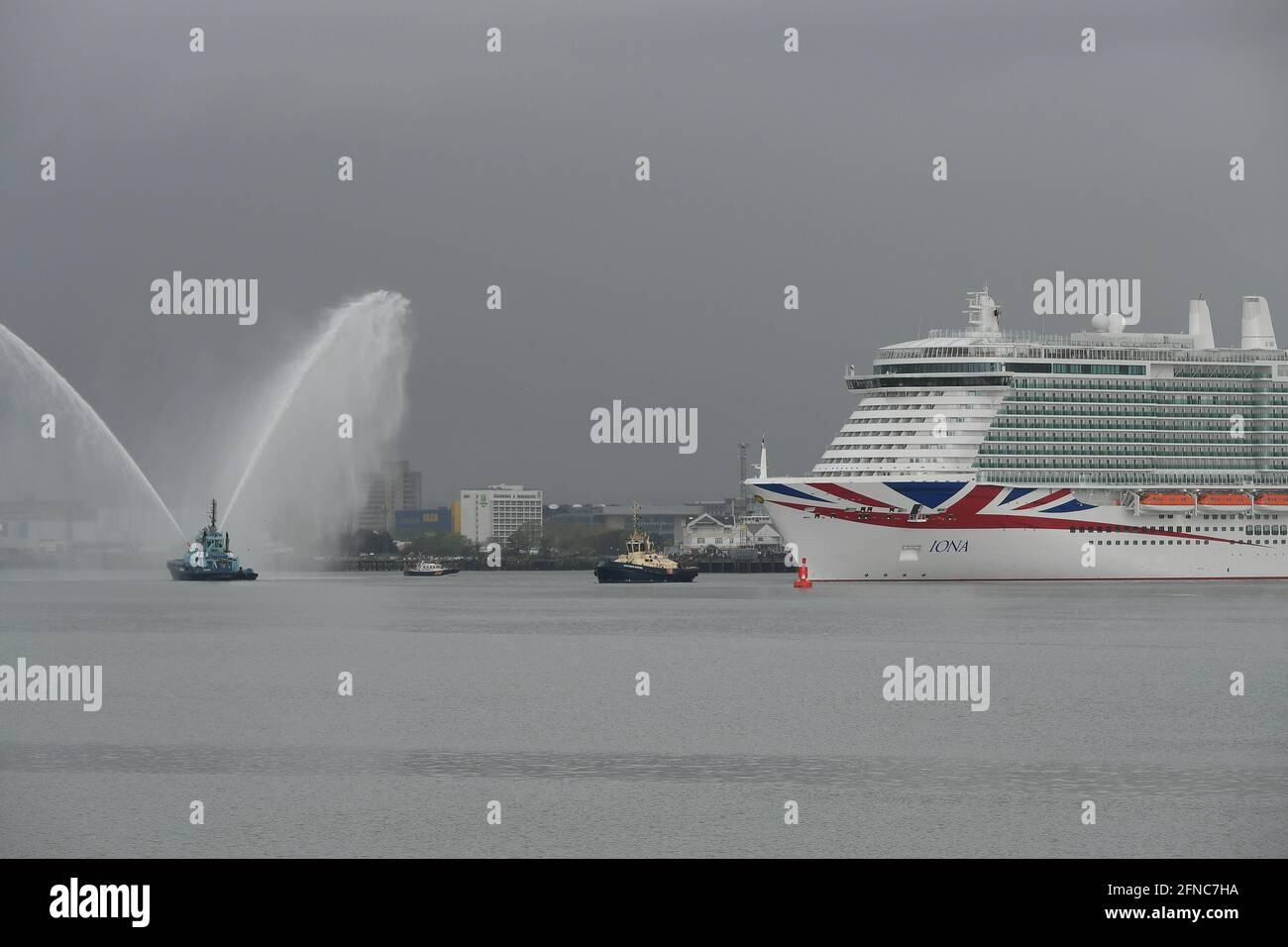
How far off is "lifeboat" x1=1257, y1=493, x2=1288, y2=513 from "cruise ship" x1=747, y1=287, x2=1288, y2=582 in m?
0.13

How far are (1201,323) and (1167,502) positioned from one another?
15.2 metres

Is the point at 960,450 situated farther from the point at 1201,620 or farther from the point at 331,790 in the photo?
the point at 331,790

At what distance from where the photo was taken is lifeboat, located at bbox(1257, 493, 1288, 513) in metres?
101

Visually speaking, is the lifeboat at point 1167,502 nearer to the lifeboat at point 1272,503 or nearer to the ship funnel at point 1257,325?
the lifeboat at point 1272,503

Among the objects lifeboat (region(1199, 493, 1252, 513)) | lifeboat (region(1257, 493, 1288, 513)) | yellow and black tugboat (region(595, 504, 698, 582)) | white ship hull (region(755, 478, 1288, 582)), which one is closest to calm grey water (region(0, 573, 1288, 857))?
white ship hull (region(755, 478, 1288, 582))

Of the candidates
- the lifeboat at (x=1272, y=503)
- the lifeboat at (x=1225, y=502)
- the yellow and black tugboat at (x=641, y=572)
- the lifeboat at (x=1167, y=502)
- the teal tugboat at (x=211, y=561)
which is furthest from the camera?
the yellow and black tugboat at (x=641, y=572)

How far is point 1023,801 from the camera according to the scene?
1057 inches

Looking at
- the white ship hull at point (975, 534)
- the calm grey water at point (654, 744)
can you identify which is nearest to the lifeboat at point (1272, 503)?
the white ship hull at point (975, 534)

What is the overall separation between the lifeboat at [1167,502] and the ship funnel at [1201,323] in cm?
1234

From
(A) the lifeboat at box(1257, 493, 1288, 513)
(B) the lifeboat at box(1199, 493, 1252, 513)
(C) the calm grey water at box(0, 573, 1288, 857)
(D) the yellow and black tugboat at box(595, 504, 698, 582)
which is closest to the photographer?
(C) the calm grey water at box(0, 573, 1288, 857)

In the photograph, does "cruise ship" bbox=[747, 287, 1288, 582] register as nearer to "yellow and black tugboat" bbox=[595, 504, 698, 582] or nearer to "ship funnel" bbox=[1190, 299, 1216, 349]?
"ship funnel" bbox=[1190, 299, 1216, 349]

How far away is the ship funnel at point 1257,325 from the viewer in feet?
354
